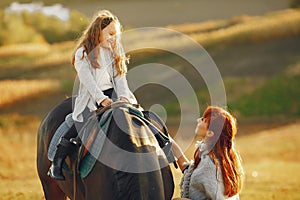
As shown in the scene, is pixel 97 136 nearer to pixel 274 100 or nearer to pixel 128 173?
pixel 128 173

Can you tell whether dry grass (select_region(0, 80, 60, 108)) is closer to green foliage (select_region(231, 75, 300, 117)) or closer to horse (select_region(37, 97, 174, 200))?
green foliage (select_region(231, 75, 300, 117))

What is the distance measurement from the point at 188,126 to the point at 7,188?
6.21 m

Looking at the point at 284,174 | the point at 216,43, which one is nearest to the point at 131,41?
the point at 216,43

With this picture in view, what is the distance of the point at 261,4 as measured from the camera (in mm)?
21188

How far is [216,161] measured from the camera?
5.57 meters

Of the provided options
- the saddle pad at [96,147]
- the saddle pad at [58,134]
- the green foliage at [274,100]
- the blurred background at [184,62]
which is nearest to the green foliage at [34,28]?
the blurred background at [184,62]

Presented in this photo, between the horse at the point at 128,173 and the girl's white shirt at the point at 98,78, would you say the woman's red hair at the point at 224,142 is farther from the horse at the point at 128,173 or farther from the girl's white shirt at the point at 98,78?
the girl's white shirt at the point at 98,78

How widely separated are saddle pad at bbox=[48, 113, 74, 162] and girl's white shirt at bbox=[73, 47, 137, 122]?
0.88 feet

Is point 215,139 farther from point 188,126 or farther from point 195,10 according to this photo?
point 195,10

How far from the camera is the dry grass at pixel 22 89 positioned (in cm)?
1783

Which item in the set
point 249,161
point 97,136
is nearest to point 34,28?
point 249,161

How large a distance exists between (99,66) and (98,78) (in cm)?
9

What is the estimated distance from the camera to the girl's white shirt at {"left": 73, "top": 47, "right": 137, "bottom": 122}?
19.8 ft

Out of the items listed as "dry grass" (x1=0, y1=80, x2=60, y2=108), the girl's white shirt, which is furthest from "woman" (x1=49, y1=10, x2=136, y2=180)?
"dry grass" (x1=0, y1=80, x2=60, y2=108)
